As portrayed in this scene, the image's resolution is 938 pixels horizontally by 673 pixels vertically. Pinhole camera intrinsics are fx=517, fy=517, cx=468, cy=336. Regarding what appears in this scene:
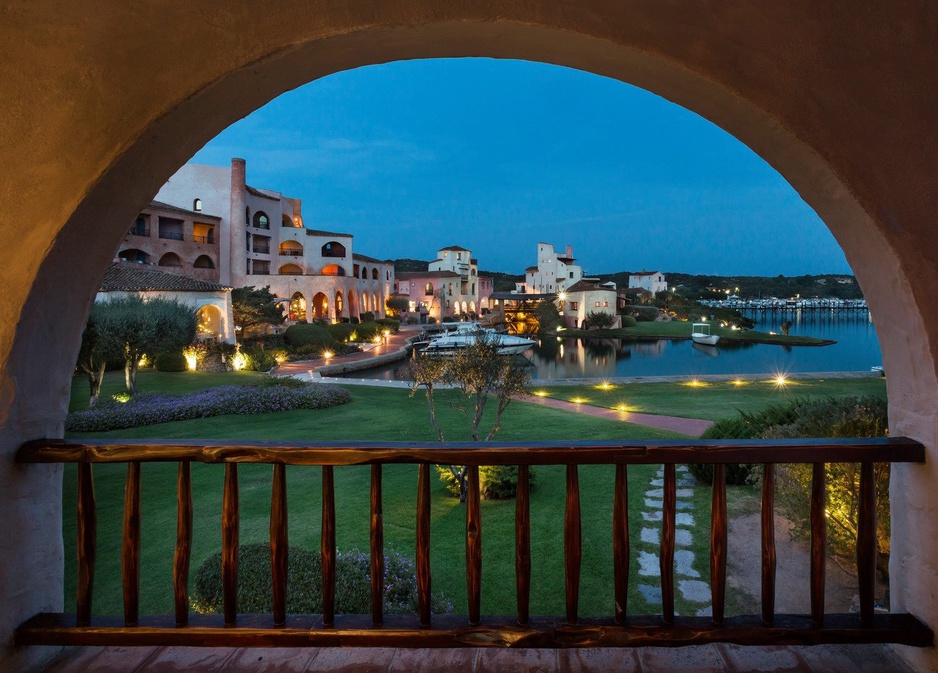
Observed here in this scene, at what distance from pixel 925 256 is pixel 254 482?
7298 mm

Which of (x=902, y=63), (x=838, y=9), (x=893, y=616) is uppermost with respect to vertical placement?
(x=838, y=9)

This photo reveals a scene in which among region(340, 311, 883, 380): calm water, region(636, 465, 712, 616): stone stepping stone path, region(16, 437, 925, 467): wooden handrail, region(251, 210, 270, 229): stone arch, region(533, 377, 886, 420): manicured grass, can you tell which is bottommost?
region(340, 311, 883, 380): calm water

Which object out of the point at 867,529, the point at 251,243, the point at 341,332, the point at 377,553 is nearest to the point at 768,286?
the point at 341,332

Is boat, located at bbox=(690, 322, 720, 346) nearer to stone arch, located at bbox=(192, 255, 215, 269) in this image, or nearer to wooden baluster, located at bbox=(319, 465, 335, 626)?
stone arch, located at bbox=(192, 255, 215, 269)

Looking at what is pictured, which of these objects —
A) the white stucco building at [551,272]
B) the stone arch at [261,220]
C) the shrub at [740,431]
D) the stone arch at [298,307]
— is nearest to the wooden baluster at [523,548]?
the shrub at [740,431]

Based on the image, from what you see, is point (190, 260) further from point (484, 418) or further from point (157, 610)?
point (157, 610)

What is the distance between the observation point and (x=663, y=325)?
48.5 meters

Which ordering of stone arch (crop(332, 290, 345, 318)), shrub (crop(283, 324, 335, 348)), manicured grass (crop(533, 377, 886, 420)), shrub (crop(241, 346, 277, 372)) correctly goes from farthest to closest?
stone arch (crop(332, 290, 345, 318)) → shrub (crop(283, 324, 335, 348)) → shrub (crop(241, 346, 277, 372)) → manicured grass (crop(533, 377, 886, 420))

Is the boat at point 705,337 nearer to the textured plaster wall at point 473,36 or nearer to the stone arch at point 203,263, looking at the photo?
the stone arch at point 203,263

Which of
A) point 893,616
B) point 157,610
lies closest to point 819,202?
point 893,616

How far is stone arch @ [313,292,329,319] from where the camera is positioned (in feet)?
117

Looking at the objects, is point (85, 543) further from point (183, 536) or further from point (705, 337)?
point (705, 337)

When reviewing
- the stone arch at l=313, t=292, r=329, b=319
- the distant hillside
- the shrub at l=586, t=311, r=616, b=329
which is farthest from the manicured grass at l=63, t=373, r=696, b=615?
the distant hillside

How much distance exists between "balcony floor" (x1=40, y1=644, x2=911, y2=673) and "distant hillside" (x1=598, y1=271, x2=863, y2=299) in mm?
71780
